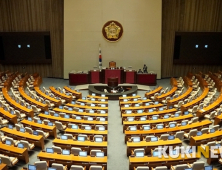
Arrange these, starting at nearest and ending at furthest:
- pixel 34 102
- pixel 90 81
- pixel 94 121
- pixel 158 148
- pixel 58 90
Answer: pixel 158 148, pixel 94 121, pixel 34 102, pixel 58 90, pixel 90 81

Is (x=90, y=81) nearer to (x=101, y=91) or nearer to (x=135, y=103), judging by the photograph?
(x=101, y=91)

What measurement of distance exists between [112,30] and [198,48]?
709 cm

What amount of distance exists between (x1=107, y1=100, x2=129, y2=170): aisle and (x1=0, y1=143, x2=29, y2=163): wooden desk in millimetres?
2793

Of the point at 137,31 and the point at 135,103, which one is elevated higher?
the point at 137,31

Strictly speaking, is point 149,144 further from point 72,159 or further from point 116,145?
point 72,159

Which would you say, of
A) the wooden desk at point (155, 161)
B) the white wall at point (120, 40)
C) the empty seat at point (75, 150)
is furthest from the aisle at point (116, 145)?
the white wall at point (120, 40)

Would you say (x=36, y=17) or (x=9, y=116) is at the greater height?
(x=36, y=17)

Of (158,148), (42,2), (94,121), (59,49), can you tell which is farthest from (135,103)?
(42,2)

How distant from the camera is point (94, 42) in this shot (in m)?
19.2

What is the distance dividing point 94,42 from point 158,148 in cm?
1287

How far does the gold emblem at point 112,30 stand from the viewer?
18.8 m

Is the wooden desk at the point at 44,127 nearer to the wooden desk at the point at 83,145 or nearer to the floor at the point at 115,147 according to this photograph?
the floor at the point at 115,147

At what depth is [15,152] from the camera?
7.93 meters

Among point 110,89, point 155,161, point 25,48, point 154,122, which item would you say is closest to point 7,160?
point 155,161
